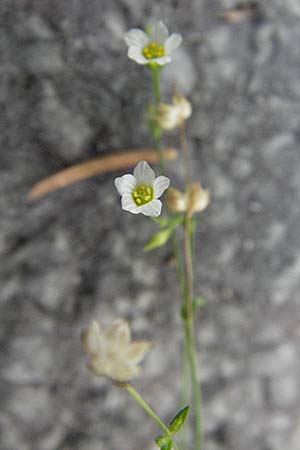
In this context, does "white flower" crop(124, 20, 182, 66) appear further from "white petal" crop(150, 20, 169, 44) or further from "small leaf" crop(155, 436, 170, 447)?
"small leaf" crop(155, 436, 170, 447)

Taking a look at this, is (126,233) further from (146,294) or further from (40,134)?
(40,134)

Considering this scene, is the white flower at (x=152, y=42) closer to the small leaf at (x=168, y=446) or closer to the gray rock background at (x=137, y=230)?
the gray rock background at (x=137, y=230)


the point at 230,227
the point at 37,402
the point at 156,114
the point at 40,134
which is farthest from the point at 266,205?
the point at 37,402

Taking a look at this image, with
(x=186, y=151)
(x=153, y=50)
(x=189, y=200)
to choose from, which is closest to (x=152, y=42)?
(x=153, y=50)

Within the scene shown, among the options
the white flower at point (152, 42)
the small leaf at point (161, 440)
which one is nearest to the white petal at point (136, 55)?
the white flower at point (152, 42)

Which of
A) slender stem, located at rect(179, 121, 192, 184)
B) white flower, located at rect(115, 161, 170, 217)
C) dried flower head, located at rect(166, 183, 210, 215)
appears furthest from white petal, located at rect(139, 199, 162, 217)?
slender stem, located at rect(179, 121, 192, 184)
